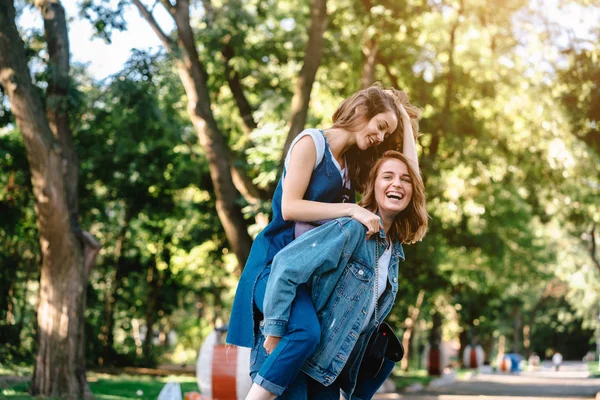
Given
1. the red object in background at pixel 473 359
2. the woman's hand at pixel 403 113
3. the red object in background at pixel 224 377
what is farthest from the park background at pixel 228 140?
the red object in background at pixel 473 359

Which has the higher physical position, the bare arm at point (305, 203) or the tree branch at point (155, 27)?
the tree branch at point (155, 27)

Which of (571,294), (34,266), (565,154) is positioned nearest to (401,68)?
(565,154)

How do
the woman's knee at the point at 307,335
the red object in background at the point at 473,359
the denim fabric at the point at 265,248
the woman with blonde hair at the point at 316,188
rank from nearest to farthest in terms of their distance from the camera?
1. the woman's knee at the point at 307,335
2. the woman with blonde hair at the point at 316,188
3. the denim fabric at the point at 265,248
4. the red object in background at the point at 473,359

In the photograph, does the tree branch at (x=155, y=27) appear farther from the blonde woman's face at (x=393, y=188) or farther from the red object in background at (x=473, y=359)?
the red object in background at (x=473, y=359)

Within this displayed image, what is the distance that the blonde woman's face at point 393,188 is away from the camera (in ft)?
12.4

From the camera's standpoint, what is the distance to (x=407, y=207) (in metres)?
3.86

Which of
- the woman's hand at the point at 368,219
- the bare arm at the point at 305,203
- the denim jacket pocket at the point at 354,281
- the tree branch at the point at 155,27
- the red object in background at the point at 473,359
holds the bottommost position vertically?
the red object in background at the point at 473,359

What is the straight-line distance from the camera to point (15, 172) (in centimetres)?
1920

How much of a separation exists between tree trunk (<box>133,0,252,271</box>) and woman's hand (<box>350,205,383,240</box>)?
10525 millimetres

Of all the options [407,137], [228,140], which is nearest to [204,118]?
[228,140]

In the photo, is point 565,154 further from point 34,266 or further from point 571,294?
point 571,294

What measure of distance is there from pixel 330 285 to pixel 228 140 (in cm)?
1811

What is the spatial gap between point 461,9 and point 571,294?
4028 centimetres

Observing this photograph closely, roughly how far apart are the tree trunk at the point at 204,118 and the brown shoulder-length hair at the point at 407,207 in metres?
10.3
